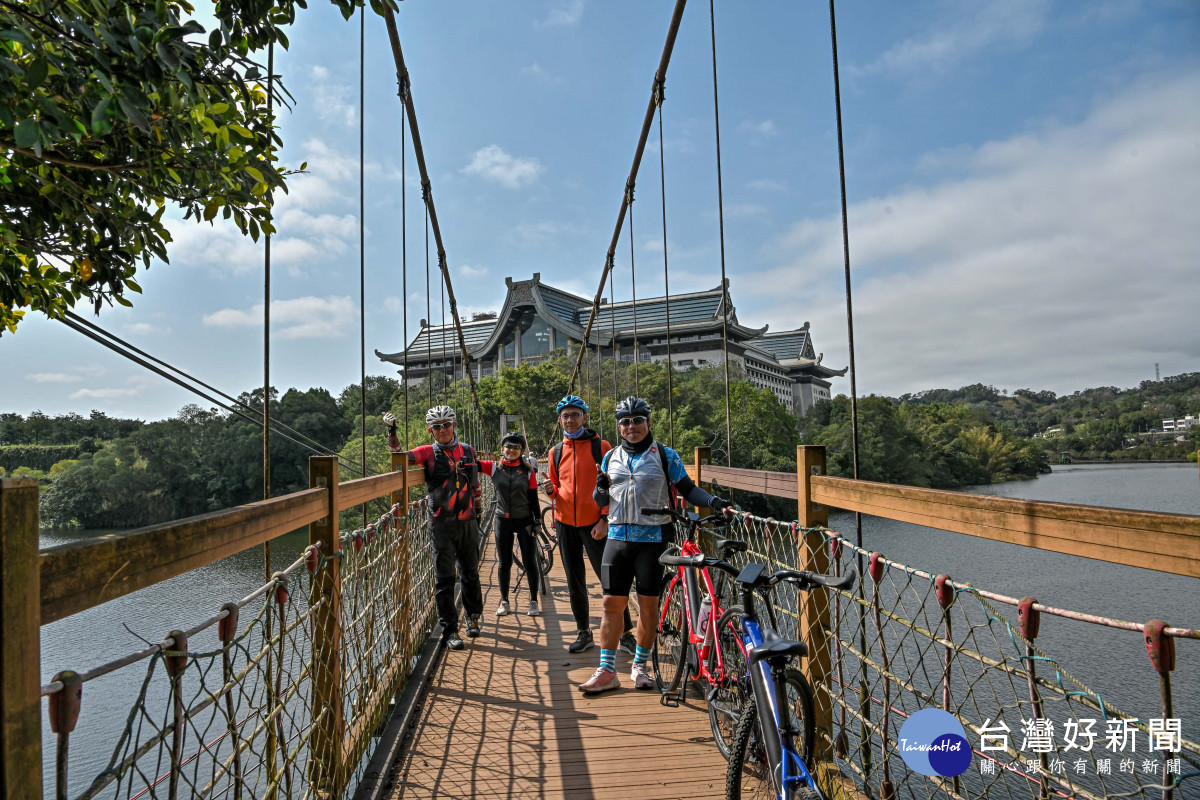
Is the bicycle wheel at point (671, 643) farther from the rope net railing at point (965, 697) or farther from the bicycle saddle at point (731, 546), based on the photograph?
the bicycle saddle at point (731, 546)

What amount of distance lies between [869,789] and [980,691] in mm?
9245

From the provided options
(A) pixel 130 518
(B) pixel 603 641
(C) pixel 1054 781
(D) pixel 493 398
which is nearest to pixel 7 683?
(C) pixel 1054 781

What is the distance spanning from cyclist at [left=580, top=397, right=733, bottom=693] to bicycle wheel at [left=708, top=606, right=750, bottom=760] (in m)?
0.47

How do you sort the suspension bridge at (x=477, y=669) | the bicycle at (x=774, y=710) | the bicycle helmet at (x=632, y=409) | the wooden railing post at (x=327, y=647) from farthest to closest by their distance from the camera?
the bicycle helmet at (x=632, y=409)
the wooden railing post at (x=327, y=647)
the bicycle at (x=774, y=710)
the suspension bridge at (x=477, y=669)

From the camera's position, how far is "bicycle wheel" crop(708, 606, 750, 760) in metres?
1.76

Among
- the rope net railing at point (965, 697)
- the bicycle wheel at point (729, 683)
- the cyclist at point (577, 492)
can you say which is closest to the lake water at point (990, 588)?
the cyclist at point (577, 492)

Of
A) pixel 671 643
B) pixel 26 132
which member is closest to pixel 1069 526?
pixel 26 132

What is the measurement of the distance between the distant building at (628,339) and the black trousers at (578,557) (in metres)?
41.0

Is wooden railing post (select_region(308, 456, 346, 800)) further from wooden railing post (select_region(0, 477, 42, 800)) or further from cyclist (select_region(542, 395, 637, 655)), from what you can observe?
cyclist (select_region(542, 395, 637, 655))

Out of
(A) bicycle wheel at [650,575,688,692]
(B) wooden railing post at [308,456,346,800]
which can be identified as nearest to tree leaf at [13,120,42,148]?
(B) wooden railing post at [308,456,346,800]

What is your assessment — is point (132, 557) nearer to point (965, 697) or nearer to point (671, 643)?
point (965, 697)

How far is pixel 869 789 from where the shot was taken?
165cm

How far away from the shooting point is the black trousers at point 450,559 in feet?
10.6

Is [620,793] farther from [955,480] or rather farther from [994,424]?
[994,424]
